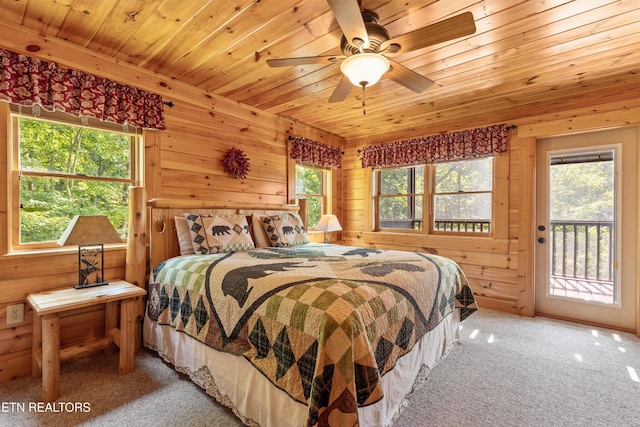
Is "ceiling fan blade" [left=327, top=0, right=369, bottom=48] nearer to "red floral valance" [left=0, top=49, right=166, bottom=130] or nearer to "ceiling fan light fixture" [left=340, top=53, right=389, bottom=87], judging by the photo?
"ceiling fan light fixture" [left=340, top=53, right=389, bottom=87]

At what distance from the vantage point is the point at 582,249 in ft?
10.9

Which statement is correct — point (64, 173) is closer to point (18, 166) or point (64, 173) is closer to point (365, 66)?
point (18, 166)

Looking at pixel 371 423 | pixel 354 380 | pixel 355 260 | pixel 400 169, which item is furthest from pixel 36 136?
pixel 400 169

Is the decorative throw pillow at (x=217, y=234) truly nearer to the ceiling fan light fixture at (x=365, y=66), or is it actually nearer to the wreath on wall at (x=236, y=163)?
the wreath on wall at (x=236, y=163)

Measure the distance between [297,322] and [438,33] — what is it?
5.34 feet

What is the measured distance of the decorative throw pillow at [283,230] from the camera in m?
3.07

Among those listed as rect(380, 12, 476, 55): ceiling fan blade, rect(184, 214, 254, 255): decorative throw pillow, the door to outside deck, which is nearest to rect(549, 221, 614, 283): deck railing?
the door to outside deck

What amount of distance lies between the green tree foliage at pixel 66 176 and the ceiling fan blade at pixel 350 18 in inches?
85.6

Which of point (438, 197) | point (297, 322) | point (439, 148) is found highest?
point (439, 148)

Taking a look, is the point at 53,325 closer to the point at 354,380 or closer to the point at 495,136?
the point at 354,380

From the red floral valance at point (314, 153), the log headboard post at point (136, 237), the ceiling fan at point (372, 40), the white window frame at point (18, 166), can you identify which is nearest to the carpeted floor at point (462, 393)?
the log headboard post at point (136, 237)

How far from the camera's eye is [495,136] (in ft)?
11.6

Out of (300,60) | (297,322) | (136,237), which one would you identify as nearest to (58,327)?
(136,237)

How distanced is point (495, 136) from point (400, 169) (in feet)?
4.32
